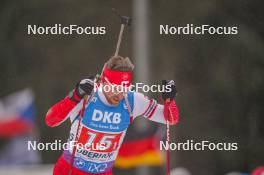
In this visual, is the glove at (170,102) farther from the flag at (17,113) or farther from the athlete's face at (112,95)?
the flag at (17,113)

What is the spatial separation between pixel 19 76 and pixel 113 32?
170 centimetres

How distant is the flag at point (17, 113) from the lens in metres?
5.20

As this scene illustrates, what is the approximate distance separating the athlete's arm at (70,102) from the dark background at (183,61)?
0.83 m

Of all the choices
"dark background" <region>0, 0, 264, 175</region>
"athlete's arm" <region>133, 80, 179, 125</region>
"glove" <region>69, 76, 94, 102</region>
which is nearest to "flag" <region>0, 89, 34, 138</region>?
"dark background" <region>0, 0, 264, 175</region>

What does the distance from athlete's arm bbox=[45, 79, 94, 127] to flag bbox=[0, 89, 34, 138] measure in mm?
2542

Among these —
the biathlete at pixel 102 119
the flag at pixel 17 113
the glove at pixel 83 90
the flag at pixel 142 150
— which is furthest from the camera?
the flag at pixel 17 113

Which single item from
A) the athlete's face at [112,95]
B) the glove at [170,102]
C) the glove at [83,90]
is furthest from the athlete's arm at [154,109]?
the glove at [83,90]

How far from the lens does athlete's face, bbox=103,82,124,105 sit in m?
2.54

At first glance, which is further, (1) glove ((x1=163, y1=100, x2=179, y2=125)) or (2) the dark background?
(2) the dark background

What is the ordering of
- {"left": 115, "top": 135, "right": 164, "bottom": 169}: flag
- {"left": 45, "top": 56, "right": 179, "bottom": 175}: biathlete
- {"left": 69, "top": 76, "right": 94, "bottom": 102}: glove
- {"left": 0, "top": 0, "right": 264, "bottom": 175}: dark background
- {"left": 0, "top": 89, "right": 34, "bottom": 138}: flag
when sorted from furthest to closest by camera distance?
{"left": 0, "top": 89, "right": 34, "bottom": 138}: flag, {"left": 115, "top": 135, "right": 164, "bottom": 169}: flag, {"left": 0, "top": 0, "right": 264, "bottom": 175}: dark background, {"left": 45, "top": 56, "right": 179, "bottom": 175}: biathlete, {"left": 69, "top": 76, "right": 94, "bottom": 102}: glove

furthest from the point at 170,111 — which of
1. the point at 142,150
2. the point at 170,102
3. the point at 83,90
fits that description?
the point at 142,150

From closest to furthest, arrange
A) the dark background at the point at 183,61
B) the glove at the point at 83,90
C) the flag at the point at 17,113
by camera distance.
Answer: the glove at the point at 83,90, the dark background at the point at 183,61, the flag at the point at 17,113

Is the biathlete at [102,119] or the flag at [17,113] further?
the flag at [17,113]

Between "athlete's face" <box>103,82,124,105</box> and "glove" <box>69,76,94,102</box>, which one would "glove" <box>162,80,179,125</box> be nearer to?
"athlete's face" <box>103,82,124,105</box>
